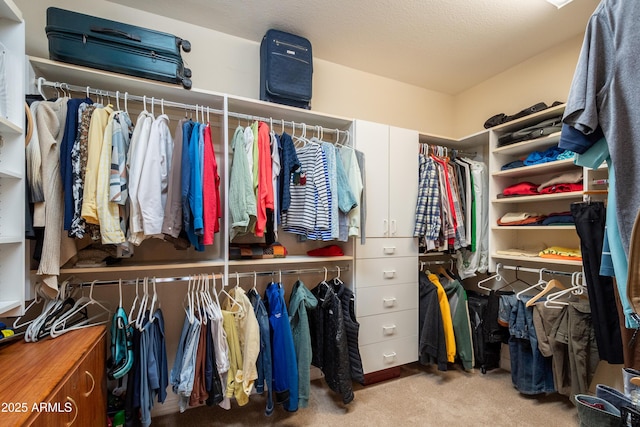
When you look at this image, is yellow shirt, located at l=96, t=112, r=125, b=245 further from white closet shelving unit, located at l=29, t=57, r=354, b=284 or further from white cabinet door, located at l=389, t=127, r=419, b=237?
white cabinet door, located at l=389, t=127, r=419, b=237

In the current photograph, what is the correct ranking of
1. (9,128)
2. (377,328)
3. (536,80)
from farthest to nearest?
(536,80) < (377,328) < (9,128)

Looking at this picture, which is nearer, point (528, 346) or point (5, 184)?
point (5, 184)

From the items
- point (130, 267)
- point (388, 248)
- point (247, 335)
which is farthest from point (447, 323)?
point (130, 267)

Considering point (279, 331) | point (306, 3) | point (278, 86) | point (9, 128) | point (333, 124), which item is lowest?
point (279, 331)

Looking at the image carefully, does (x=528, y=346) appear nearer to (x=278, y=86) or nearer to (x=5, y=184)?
(x=278, y=86)

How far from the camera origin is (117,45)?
5.04ft

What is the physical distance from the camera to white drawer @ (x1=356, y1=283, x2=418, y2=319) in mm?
2137

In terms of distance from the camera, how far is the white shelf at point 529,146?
205 cm

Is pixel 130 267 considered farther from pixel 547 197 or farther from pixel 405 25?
pixel 547 197

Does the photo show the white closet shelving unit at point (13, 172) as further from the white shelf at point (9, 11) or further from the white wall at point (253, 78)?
the white wall at point (253, 78)

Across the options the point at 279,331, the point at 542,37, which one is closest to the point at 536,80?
the point at 542,37

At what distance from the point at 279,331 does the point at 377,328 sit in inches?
32.2

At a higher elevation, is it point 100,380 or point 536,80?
point 536,80

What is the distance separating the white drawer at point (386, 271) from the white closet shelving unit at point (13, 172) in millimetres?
1822
